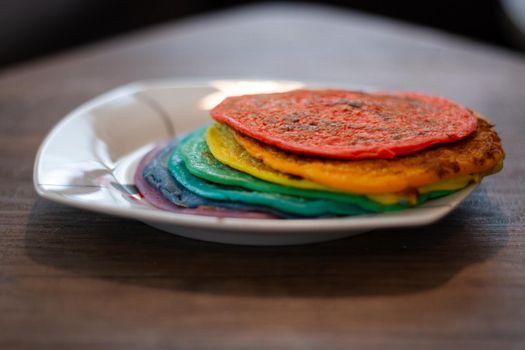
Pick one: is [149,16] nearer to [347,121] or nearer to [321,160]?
[347,121]

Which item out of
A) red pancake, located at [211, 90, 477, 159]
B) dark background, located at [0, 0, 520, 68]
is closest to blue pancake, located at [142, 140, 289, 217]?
red pancake, located at [211, 90, 477, 159]

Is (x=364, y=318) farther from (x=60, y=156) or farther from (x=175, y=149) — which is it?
(x=60, y=156)

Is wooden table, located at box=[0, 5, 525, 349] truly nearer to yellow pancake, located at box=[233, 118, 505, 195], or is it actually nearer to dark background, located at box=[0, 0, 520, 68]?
yellow pancake, located at box=[233, 118, 505, 195]

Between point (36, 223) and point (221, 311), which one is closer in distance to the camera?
point (221, 311)

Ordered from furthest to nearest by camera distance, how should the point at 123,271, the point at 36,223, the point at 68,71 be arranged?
the point at 68,71 → the point at 36,223 → the point at 123,271

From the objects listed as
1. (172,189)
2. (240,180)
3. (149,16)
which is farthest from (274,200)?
(149,16)

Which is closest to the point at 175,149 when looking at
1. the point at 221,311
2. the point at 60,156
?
the point at 60,156

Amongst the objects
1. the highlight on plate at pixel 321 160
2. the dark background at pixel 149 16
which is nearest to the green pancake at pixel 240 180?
the highlight on plate at pixel 321 160
